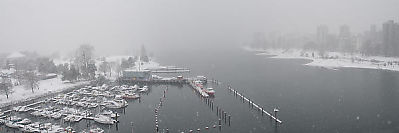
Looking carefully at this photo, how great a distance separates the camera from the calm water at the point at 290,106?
19297mm

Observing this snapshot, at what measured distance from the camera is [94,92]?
28484 mm

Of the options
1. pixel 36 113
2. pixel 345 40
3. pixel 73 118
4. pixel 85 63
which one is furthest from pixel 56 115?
pixel 345 40

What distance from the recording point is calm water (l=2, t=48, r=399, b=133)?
1930 centimetres

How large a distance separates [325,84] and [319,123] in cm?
1307

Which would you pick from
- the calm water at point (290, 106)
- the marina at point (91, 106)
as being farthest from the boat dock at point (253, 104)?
the calm water at point (290, 106)

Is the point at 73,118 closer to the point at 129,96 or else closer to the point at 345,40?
the point at 129,96

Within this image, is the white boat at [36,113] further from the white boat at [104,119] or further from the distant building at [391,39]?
the distant building at [391,39]

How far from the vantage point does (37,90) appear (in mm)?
29156

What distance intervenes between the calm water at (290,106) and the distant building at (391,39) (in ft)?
67.5

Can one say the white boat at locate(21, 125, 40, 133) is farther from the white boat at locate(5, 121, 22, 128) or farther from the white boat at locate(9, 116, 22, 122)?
the white boat at locate(9, 116, 22, 122)

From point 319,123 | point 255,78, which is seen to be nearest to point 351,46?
point 255,78

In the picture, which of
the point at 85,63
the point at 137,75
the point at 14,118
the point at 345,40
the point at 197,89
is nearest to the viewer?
the point at 14,118

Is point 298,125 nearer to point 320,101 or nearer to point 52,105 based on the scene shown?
point 320,101

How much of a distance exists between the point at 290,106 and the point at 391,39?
Result: 43.3 metres
